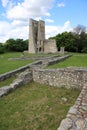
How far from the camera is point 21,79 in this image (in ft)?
36.5

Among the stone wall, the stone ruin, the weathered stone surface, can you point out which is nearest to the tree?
the stone ruin

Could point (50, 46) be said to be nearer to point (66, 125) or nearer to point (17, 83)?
point (17, 83)

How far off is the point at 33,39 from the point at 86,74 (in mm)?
29000

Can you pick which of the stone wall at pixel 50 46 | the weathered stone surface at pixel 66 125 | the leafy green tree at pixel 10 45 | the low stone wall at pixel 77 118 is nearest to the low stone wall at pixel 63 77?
the low stone wall at pixel 77 118

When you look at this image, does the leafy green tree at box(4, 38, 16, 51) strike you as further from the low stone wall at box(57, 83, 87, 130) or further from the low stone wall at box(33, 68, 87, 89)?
the low stone wall at box(57, 83, 87, 130)

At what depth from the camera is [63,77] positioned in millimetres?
10711

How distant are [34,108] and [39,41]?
32.7 meters

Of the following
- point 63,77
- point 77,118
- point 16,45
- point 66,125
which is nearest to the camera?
point 66,125

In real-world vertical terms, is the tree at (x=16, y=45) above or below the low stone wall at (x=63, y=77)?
above

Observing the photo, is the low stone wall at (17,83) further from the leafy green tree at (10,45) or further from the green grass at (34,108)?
the leafy green tree at (10,45)

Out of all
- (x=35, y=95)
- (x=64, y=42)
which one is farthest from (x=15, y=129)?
(x=64, y=42)

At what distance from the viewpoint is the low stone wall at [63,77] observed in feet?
33.0

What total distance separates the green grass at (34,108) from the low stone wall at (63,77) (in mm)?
422

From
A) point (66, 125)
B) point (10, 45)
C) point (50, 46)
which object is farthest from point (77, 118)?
point (10, 45)
